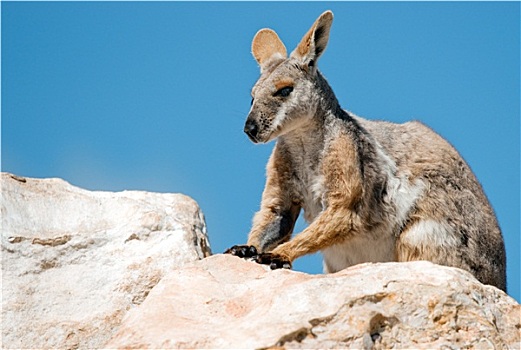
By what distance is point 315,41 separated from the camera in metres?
10.4

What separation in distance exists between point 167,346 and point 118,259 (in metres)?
3.82

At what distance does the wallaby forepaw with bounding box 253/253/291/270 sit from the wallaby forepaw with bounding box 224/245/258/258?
118 mm

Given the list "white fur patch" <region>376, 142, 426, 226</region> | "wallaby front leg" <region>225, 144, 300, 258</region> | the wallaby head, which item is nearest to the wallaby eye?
the wallaby head

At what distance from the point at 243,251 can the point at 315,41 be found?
295 cm

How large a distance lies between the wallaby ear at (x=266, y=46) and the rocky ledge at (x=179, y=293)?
218cm

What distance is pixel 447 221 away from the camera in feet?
32.9

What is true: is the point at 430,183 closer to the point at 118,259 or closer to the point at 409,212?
the point at 409,212

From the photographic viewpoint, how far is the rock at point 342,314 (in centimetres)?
584

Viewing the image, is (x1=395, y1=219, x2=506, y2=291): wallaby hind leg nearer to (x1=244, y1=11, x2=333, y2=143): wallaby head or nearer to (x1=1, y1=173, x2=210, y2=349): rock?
(x1=244, y1=11, x2=333, y2=143): wallaby head

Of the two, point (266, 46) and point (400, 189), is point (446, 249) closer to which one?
point (400, 189)

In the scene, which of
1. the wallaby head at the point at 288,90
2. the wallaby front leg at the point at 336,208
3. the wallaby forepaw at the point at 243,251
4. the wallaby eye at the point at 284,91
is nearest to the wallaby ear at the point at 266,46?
the wallaby head at the point at 288,90

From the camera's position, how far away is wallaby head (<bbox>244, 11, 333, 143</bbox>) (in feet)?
32.0

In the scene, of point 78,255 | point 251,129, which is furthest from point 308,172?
point 78,255

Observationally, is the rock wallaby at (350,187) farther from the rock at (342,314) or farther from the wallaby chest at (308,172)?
the rock at (342,314)
